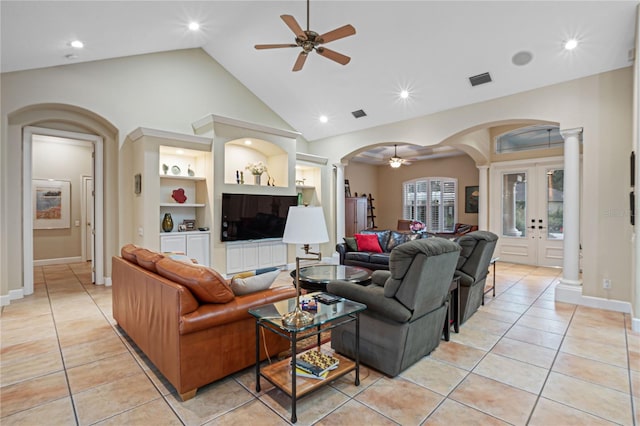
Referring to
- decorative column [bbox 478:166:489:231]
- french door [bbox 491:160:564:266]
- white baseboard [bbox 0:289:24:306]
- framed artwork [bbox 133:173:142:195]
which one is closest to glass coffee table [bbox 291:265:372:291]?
framed artwork [bbox 133:173:142:195]

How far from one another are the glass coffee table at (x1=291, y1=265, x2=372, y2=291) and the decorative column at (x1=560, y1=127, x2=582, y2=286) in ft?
9.43

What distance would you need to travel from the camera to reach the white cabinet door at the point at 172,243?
533cm

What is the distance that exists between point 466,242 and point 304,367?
2.24 m

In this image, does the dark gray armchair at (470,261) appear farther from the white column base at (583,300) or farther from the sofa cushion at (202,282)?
the sofa cushion at (202,282)

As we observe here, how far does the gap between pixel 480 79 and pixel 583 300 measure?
3405 millimetres

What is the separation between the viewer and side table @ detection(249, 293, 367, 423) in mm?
1989

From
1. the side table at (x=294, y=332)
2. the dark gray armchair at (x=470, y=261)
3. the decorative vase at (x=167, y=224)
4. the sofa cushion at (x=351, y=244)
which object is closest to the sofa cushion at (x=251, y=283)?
the side table at (x=294, y=332)

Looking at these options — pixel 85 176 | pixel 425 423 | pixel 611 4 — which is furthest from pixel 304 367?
pixel 85 176

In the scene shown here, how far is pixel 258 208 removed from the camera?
6.21 m

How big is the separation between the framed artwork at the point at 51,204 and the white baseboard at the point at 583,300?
9689mm

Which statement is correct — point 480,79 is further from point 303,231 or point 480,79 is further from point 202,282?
point 202,282

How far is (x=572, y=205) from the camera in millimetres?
4500

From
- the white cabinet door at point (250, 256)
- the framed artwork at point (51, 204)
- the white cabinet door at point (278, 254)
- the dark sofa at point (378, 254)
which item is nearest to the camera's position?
the dark sofa at point (378, 254)

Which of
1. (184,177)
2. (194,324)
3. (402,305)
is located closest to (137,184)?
(184,177)
